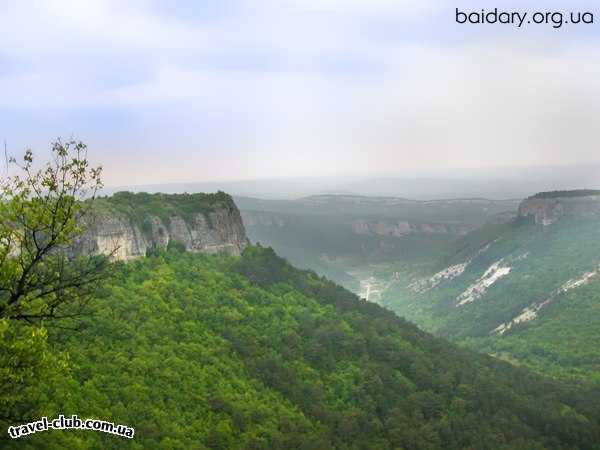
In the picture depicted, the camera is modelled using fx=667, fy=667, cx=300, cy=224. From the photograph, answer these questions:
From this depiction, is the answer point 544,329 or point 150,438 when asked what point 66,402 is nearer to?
point 150,438

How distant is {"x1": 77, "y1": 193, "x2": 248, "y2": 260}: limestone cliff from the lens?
6894 cm

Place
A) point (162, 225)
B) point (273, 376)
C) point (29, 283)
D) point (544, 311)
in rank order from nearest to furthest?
point (29, 283) → point (273, 376) → point (162, 225) → point (544, 311)

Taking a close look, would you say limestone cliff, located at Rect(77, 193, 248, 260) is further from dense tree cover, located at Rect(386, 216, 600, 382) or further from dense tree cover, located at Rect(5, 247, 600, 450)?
dense tree cover, located at Rect(386, 216, 600, 382)

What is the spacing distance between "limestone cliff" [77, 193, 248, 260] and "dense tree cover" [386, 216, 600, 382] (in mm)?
58722

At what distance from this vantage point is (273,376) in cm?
5978

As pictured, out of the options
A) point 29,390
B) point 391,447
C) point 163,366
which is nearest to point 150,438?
point 163,366

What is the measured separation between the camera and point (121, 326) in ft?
177

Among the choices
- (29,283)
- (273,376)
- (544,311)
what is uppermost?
(29,283)

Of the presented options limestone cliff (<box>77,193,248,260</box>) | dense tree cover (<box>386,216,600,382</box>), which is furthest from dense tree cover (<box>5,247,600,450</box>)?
dense tree cover (<box>386,216,600,382</box>)

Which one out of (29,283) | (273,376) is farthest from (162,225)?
(29,283)

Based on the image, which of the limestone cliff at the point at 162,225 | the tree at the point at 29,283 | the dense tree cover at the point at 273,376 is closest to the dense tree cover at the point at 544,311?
the dense tree cover at the point at 273,376

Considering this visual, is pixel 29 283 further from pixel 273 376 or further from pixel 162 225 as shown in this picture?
pixel 162 225

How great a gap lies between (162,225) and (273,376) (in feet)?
85.2

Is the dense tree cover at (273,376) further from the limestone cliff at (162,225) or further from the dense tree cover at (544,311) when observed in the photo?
the dense tree cover at (544,311)
